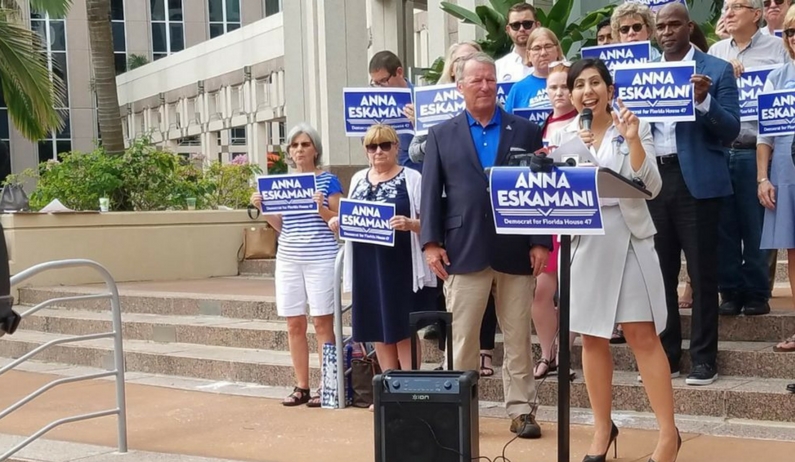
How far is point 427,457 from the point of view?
17.8ft

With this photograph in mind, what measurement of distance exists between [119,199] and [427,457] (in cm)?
1131

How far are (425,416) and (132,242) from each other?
10202 mm

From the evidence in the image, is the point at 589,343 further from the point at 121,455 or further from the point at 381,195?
the point at 121,455

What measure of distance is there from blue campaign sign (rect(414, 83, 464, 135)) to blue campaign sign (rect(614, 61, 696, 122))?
50.8 inches

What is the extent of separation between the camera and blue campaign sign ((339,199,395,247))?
737 centimetres

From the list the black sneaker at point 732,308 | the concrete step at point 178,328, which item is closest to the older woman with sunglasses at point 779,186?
the black sneaker at point 732,308

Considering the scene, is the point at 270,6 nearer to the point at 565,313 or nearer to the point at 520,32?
the point at 520,32

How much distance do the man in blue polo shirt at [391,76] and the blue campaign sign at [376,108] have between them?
13 cm

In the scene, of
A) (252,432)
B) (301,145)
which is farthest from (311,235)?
(252,432)

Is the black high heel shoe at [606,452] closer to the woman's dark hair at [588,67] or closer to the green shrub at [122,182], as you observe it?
the woman's dark hair at [588,67]

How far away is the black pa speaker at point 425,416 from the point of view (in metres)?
5.38

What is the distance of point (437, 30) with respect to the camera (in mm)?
15234

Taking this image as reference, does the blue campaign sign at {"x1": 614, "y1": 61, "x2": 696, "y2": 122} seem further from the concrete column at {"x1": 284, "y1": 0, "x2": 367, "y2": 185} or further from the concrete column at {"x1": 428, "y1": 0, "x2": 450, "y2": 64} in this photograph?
the concrete column at {"x1": 284, "y1": 0, "x2": 367, "y2": 185}

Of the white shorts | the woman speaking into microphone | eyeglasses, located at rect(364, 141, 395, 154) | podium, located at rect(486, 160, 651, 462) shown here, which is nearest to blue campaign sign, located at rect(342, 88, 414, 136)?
eyeglasses, located at rect(364, 141, 395, 154)
